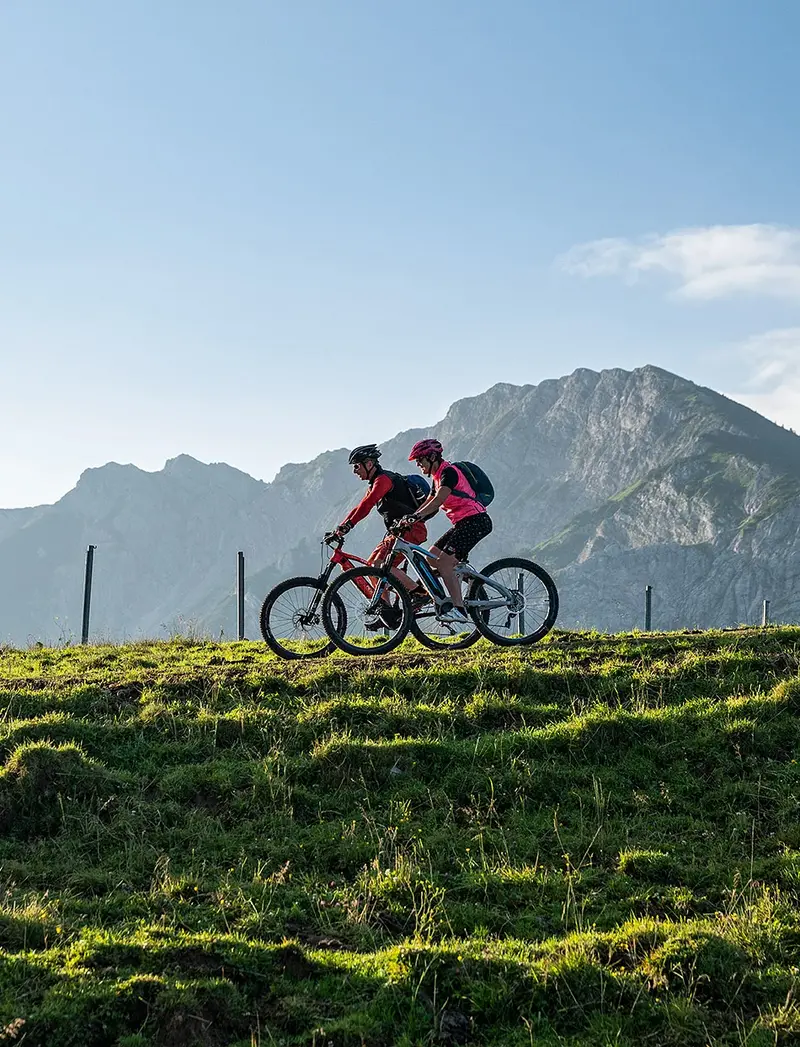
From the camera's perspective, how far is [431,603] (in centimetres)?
1223

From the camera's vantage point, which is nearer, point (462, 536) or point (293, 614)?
point (462, 536)

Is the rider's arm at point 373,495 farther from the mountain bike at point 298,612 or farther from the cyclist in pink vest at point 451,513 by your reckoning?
the cyclist in pink vest at point 451,513

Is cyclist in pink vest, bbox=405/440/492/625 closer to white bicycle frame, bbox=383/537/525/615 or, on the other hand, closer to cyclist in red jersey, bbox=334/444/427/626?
white bicycle frame, bbox=383/537/525/615

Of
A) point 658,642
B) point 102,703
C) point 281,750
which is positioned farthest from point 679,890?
point 102,703

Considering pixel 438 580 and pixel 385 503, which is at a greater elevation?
pixel 385 503

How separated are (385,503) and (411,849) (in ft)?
20.2

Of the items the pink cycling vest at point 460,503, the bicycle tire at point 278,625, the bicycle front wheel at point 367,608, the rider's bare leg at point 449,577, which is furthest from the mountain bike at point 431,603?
the pink cycling vest at point 460,503

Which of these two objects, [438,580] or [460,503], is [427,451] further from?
[438,580]

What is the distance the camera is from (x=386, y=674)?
34.9 feet

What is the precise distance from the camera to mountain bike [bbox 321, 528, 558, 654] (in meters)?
12.1

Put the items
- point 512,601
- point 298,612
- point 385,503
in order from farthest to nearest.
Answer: point 385,503
point 298,612
point 512,601

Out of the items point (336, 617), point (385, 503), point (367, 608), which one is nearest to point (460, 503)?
point (385, 503)

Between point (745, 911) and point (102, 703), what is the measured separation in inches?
277

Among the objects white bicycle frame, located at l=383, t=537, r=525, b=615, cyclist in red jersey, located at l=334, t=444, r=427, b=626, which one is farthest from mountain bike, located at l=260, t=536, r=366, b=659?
white bicycle frame, located at l=383, t=537, r=525, b=615
